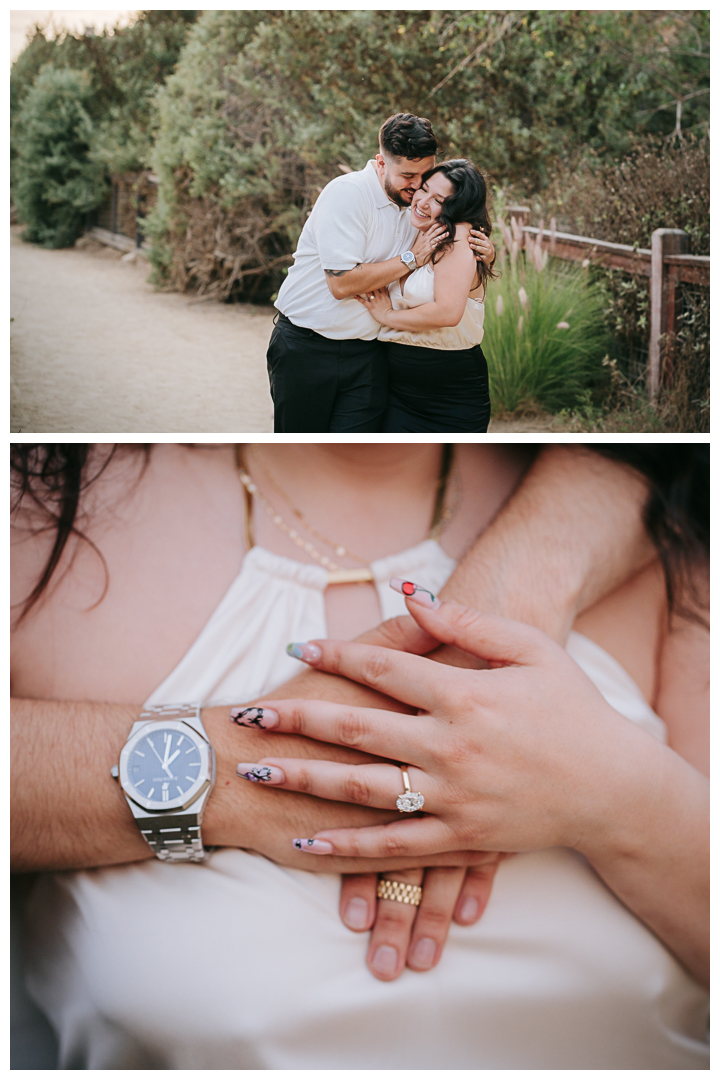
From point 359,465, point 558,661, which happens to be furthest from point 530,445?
point 558,661

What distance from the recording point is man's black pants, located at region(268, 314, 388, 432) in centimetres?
129

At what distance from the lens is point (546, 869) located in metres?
1.06

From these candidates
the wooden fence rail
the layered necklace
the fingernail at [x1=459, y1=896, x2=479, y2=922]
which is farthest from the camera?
the wooden fence rail

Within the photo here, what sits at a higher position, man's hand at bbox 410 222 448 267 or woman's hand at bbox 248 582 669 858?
man's hand at bbox 410 222 448 267

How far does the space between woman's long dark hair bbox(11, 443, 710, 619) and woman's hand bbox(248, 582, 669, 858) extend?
0.34 meters

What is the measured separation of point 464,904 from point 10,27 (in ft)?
5.69

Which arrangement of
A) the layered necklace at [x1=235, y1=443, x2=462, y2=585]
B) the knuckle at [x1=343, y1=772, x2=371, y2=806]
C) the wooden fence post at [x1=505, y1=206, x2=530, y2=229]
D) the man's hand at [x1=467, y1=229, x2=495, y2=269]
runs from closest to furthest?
the knuckle at [x1=343, y1=772, x2=371, y2=806] < the layered necklace at [x1=235, y1=443, x2=462, y2=585] < the man's hand at [x1=467, y1=229, x2=495, y2=269] < the wooden fence post at [x1=505, y1=206, x2=530, y2=229]

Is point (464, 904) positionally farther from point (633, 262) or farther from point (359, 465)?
point (633, 262)

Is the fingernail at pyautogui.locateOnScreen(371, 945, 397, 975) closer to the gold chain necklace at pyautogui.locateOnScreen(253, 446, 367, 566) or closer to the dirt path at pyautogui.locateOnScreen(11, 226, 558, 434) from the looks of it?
the gold chain necklace at pyautogui.locateOnScreen(253, 446, 367, 566)

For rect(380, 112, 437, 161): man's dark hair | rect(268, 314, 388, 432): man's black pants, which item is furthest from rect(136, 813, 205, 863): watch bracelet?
rect(380, 112, 437, 161): man's dark hair

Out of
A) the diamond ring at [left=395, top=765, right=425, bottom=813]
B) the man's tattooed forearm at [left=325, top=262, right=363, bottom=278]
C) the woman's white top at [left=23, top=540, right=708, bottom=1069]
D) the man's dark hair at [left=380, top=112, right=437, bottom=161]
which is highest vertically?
the man's dark hair at [left=380, top=112, right=437, bottom=161]

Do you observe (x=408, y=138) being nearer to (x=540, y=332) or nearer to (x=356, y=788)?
(x=540, y=332)

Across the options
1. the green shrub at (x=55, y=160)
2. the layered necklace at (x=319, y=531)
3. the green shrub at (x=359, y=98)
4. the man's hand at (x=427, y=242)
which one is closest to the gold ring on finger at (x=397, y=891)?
the layered necklace at (x=319, y=531)

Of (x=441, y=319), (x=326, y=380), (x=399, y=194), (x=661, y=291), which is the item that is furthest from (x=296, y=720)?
(x=661, y=291)
